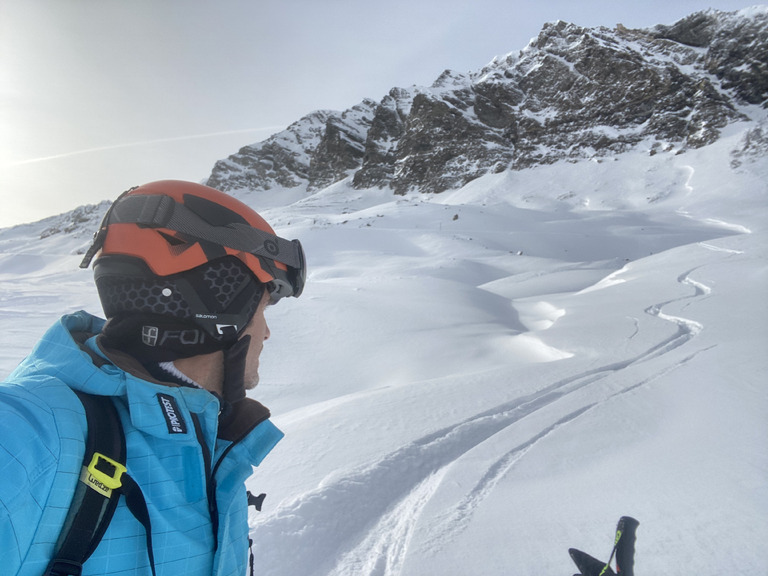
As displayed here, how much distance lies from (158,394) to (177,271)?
0.44 m

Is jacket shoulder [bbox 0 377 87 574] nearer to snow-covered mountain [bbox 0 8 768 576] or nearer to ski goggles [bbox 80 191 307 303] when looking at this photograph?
ski goggles [bbox 80 191 307 303]

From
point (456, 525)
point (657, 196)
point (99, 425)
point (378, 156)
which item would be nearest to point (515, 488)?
point (456, 525)

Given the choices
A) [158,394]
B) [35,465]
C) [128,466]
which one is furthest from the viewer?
[158,394]

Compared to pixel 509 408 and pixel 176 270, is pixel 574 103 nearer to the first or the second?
pixel 509 408

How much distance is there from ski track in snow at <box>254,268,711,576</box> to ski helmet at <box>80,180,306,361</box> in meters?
1.43

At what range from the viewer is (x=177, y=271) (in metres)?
1.40

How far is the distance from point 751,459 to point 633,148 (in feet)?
162

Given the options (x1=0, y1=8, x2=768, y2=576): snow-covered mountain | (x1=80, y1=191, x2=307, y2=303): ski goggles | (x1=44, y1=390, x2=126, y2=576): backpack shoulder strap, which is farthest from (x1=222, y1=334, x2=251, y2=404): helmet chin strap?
(x1=0, y1=8, x2=768, y2=576): snow-covered mountain

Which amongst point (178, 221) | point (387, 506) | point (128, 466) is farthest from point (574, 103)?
point (128, 466)

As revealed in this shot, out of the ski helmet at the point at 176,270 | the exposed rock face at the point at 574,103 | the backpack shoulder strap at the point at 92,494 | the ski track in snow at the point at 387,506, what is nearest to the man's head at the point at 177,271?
the ski helmet at the point at 176,270

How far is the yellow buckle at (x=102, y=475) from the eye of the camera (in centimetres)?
92

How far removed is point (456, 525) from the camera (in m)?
2.32

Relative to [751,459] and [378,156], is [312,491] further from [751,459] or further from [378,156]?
[378,156]

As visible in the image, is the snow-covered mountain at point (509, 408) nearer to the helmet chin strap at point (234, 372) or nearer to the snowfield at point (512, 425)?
the snowfield at point (512, 425)
